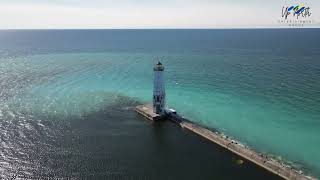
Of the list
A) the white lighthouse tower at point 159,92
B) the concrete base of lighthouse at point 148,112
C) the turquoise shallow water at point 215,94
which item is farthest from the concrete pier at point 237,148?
the turquoise shallow water at point 215,94

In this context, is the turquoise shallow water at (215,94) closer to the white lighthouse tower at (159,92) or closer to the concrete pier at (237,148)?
the concrete pier at (237,148)

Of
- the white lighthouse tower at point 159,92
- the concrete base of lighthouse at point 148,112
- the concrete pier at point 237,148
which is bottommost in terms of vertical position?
the concrete pier at point 237,148

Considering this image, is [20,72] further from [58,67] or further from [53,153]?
[53,153]

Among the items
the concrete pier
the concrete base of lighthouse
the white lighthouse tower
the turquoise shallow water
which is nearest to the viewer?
the concrete pier

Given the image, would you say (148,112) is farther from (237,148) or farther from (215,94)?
(215,94)

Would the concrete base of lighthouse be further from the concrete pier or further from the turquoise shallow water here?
the turquoise shallow water

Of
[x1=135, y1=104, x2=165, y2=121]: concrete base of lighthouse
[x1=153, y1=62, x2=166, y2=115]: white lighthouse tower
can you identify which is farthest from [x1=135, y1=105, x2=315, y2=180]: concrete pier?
[x1=153, y1=62, x2=166, y2=115]: white lighthouse tower

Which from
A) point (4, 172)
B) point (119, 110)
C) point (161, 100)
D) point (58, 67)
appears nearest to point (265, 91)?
point (161, 100)
